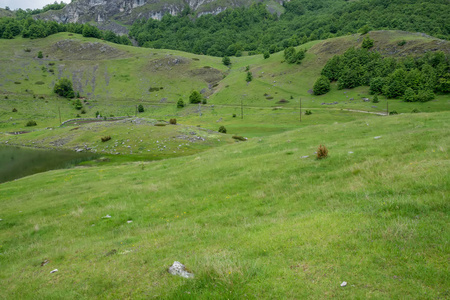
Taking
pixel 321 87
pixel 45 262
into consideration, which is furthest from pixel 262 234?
pixel 321 87

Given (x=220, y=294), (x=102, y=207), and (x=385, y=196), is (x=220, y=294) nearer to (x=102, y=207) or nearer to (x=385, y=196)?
(x=385, y=196)

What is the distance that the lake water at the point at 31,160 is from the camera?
49.6 metres

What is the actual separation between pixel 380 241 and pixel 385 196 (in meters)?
4.21

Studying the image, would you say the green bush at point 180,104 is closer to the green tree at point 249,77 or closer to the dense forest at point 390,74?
the green tree at point 249,77

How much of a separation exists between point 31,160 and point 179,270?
222 ft

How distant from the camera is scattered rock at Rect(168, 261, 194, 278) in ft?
22.8

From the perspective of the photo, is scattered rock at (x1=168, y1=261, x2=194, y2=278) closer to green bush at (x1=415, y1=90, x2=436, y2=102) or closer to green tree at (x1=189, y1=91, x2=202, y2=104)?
green bush at (x1=415, y1=90, x2=436, y2=102)

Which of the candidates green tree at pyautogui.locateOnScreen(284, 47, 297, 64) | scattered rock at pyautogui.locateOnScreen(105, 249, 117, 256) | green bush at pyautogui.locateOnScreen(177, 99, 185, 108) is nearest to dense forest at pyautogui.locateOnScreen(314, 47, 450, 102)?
green tree at pyautogui.locateOnScreen(284, 47, 297, 64)

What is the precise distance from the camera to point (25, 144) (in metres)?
74.9

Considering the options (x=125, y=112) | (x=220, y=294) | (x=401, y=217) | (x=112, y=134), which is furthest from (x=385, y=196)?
(x=125, y=112)

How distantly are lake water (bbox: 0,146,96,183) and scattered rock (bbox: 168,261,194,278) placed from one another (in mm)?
53376

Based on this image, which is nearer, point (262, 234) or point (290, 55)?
point (262, 234)

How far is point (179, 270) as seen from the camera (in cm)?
721

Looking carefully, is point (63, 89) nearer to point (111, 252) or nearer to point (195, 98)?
point (195, 98)
